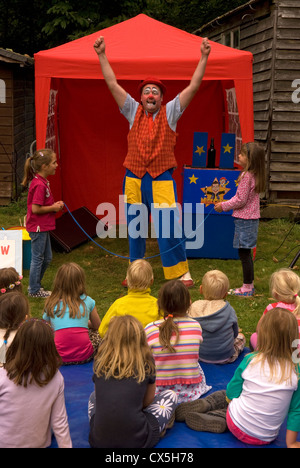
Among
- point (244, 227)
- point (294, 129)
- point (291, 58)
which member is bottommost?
point (244, 227)

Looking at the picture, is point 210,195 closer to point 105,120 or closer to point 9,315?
point 105,120

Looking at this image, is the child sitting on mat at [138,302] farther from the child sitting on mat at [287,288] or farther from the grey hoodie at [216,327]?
the child sitting on mat at [287,288]

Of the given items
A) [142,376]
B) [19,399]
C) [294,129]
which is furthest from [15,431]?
[294,129]

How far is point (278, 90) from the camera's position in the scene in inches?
370

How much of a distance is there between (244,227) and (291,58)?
4.60 metres

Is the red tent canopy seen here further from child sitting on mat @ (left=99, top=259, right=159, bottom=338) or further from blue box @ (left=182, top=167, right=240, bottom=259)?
child sitting on mat @ (left=99, top=259, right=159, bottom=338)

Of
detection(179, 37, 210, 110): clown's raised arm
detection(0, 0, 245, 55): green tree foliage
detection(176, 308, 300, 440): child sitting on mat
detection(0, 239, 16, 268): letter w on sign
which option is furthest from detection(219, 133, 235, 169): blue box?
detection(0, 0, 245, 55): green tree foliage

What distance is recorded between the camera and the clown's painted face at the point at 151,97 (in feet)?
19.0

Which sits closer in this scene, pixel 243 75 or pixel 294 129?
pixel 243 75

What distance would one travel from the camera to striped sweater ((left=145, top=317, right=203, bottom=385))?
11.5 feet

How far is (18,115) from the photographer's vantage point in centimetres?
1149

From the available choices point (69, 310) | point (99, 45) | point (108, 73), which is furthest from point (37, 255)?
point (99, 45)
